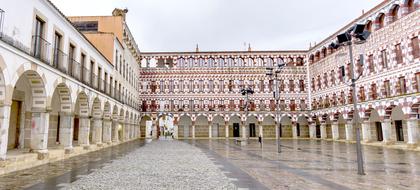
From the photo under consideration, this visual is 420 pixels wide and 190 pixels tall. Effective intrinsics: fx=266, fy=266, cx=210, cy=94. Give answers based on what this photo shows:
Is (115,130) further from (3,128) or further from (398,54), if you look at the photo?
(398,54)

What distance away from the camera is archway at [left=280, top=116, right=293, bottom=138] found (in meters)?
44.7

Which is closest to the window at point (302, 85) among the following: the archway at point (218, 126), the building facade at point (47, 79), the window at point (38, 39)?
the archway at point (218, 126)

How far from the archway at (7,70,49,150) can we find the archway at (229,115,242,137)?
1287 inches

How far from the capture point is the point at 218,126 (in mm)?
45125

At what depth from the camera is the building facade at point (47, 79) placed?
10297 millimetres

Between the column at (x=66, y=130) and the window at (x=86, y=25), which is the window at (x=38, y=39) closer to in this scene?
the column at (x=66, y=130)

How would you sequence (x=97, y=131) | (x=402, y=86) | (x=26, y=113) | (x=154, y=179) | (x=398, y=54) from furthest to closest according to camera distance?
1. (x=398, y=54)
2. (x=402, y=86)
3. (x=97, y=131)
4. (x=26, y=113)
5. (x=154, y=179)

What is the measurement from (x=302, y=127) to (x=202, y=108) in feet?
56.1

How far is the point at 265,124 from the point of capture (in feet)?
146

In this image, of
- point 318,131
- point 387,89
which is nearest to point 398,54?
point 387,89

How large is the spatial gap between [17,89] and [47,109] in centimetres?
374

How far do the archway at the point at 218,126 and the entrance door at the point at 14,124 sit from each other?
31538mm

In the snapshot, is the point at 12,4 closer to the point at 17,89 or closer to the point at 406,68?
the point at 17,89

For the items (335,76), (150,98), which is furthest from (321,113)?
(150,98)
